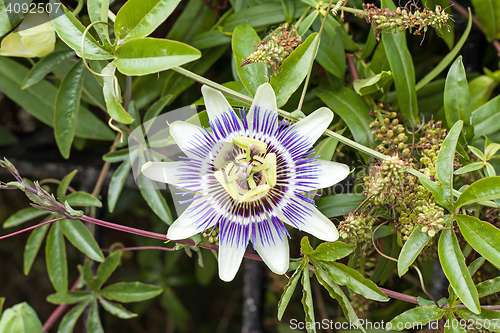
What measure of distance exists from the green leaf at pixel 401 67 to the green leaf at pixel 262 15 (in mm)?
275

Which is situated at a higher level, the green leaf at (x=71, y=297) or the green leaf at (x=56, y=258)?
the green leaf at (x=56, y=258)

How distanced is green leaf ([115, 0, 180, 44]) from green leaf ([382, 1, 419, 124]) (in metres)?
0.60

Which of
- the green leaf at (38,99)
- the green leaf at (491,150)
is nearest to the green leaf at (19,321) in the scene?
the green leaf at (38,99)

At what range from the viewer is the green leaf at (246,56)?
39.9 inches

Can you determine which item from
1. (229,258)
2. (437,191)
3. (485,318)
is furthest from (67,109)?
(485,318)

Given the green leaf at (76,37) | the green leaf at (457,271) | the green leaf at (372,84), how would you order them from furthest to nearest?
the green leaf at (372,84) < the green leaf at (76,37) < the green leaf at (457,271)

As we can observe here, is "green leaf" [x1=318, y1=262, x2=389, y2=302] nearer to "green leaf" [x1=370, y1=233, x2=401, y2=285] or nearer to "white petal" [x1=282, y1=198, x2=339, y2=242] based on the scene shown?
"white petal" [x1=282, y1=198, x2=339, y2=242]

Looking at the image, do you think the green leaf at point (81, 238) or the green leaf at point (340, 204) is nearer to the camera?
the green leaf at point (340, 204)

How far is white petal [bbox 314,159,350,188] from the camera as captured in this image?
905mm

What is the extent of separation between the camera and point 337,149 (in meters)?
1.09

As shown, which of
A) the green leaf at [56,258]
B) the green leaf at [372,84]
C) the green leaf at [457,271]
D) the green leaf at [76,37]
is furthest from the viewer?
the green leaf at [56,258]

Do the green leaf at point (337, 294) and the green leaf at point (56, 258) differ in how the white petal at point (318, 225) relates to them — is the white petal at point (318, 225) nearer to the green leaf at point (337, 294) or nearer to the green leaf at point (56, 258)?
the green leaf at point (337, 294)

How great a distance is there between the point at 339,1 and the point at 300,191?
1.63ft

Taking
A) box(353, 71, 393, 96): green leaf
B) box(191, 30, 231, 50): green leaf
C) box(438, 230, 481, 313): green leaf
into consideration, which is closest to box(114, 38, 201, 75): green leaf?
box(191, 30, 231, 50): green leaf
